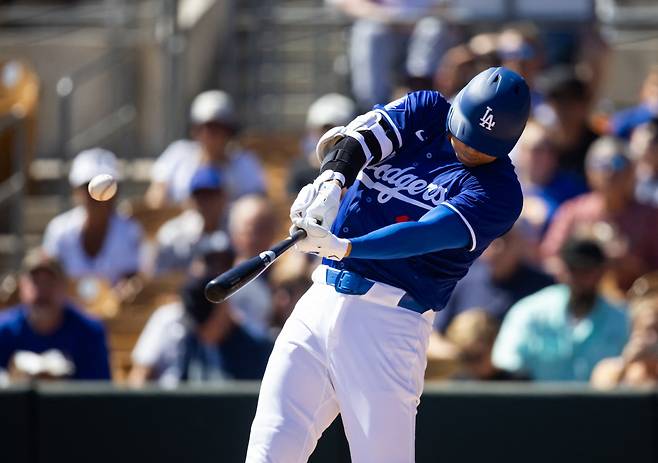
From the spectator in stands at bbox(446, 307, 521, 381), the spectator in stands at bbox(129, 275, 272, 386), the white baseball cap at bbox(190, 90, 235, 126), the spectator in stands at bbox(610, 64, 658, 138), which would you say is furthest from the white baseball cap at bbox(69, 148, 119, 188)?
the spectator in stands at bbox(610, 64, 658, 138)

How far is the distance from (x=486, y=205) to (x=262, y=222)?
3130mm

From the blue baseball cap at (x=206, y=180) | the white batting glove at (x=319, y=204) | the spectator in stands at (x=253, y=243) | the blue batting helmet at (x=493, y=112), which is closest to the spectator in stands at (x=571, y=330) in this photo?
the spectator in stands at (x=253, y=243)

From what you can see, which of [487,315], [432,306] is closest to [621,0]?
[487,315]

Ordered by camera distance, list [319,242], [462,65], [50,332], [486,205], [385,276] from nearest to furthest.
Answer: [319,242], [486,205], [385,276], [50,332], [462,65]

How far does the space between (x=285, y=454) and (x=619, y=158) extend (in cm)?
368

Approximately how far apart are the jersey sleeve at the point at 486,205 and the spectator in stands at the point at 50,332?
2.98 meters

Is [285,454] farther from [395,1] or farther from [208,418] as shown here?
[395,1]

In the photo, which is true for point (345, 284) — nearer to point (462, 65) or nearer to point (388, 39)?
point (462, 65)

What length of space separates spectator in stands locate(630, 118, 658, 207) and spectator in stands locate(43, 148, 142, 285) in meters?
3.02

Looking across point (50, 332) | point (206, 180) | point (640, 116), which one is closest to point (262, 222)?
point (206, 180)

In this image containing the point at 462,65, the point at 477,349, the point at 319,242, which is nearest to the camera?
the point at 319,242

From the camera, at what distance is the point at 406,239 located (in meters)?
4.20

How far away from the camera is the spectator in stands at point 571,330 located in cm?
669

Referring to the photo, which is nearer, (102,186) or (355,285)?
(102,186)
